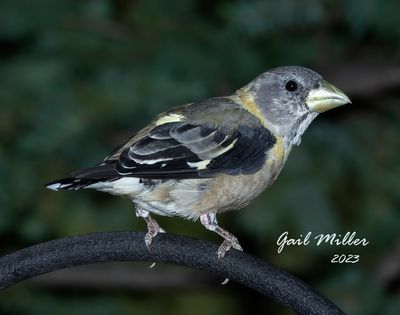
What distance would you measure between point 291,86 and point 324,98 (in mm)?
184

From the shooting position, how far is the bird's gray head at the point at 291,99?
3.53 metres

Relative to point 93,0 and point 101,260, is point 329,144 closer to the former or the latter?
point 93,0

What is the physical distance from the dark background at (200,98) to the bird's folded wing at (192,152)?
3.92 feet

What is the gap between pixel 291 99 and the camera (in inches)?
142

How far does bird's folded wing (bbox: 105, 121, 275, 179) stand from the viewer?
3.11 meters

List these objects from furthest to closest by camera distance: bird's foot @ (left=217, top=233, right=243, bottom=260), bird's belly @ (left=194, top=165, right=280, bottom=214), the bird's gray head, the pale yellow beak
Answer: the bird's gray head
the pale yellow beak
bird's belly @ (left=194, top=165, right=280, bottom=214)
bird's foot @ (left=217, top=233, right=243, bottom=260)

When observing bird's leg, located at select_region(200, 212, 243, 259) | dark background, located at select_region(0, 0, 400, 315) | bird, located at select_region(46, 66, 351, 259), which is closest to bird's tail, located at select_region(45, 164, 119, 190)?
bird, located at select_region(46, 66, 351, 259)

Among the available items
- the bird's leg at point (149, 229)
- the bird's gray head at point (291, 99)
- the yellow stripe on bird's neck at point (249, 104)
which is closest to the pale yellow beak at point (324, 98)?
the bird's gray head at point (291, 99)

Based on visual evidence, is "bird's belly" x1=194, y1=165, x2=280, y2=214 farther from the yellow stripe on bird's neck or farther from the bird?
the yellow stripe on bird's neck

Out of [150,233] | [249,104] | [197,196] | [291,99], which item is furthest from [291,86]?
[150,233]

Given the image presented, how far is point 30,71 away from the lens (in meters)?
4.87

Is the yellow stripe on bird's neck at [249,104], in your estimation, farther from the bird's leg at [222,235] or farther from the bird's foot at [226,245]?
the bird's foot at [226,245]

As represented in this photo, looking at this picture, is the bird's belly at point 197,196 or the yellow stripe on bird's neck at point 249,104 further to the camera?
the yellow stripe on bird's neck at point 249,104

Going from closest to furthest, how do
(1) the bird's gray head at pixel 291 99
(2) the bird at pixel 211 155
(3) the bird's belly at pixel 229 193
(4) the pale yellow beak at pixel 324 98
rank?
(2) the bird at pixel 211 155 → (3) the bird's belly at pixel 229 193 → (4) the pale yellow beak at pixel 324 98 → (1) the bird's gray head at pixel 291 99
